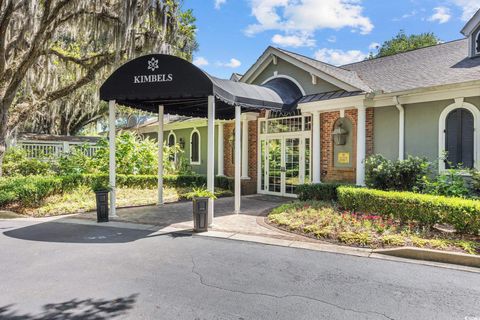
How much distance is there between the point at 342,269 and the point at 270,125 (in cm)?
834

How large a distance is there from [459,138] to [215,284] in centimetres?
743

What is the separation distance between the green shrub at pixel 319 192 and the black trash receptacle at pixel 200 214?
3967mm

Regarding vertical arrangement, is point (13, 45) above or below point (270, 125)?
above

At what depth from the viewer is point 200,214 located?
7289mm

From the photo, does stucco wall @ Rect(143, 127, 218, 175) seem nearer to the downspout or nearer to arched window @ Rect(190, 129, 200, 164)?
arched window @ Rect(190, 129, 200, 164)

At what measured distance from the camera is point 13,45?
1105 centimetres

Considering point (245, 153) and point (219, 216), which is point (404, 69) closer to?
point (245, 153)

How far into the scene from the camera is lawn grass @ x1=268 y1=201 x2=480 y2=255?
588 cm

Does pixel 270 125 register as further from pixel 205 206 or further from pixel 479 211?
pixel 479 211

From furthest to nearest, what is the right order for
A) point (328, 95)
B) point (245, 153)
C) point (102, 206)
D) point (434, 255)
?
point (245, 153) < point (328, 95) < point (102, 206) < point (434, 255)

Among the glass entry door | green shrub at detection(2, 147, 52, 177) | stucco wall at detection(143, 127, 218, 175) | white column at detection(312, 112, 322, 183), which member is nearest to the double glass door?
the glass entry door

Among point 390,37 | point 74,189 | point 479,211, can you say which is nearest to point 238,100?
point 479,211

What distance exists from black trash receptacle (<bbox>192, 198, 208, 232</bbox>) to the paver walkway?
33cm

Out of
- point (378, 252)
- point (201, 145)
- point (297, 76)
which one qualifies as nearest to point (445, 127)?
point (378, 252)
